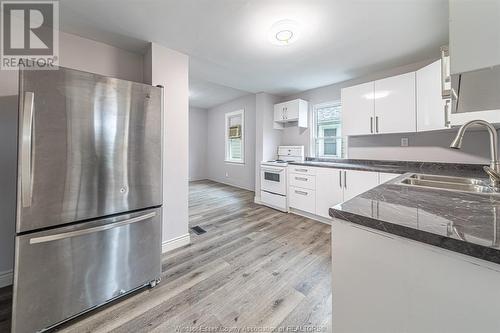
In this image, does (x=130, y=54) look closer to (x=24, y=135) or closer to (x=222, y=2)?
(x=222, y=2)

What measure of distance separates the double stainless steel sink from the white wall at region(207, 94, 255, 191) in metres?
3.89

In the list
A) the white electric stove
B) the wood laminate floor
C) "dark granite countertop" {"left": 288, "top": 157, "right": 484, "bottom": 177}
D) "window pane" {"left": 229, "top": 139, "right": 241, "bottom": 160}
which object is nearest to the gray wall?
"dark granite countertop" {"left": 288, "top": 157, "right": 484, "bottom": 177}

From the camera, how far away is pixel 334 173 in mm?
2926

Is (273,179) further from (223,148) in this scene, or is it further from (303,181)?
(223,148)

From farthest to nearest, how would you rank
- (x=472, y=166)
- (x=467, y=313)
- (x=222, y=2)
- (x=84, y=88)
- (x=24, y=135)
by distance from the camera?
(x=472, y=166) → (x=222, y=2) → (x=84, y=88) → (x=24, y=135) → (x=467, y=313)

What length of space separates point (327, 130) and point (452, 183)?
2.45 meters

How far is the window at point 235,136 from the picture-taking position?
565 centimetres

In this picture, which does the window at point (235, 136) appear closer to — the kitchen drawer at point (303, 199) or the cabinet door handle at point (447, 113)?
the kitchen drawer at point (303, 199)

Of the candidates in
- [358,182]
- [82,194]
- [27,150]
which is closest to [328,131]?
[358,182]

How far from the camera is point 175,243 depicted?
233cm

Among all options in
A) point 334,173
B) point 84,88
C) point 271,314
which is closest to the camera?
point 84,88

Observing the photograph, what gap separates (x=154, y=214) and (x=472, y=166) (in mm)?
3578

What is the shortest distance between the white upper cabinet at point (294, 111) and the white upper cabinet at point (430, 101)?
1.84 meters

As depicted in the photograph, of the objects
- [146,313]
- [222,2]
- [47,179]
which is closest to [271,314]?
[146,313]
